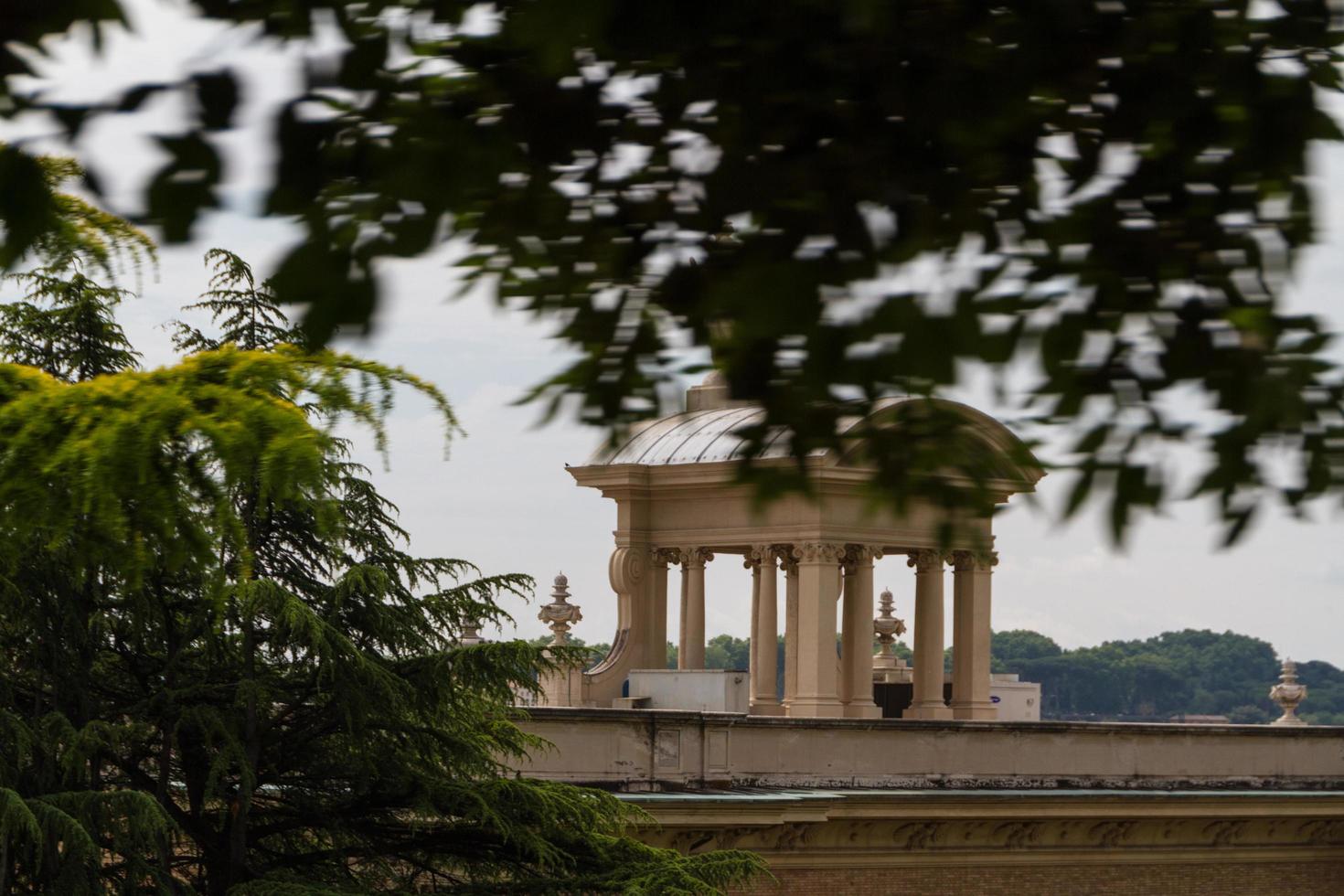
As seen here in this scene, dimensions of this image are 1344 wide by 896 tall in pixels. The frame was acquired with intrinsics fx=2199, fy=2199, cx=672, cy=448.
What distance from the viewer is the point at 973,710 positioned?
27750mm

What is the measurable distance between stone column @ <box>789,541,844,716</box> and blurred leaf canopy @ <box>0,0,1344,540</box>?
21733 millimetres

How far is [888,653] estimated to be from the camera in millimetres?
34625

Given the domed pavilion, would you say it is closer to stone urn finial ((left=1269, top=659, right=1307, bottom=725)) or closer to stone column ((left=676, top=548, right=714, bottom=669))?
stone column ((left=676, top=548, right=714, bottom=669))

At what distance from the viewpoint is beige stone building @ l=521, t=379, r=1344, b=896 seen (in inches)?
886

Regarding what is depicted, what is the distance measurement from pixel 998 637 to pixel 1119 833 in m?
49.0

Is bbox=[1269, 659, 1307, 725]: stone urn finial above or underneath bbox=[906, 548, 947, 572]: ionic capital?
underneath

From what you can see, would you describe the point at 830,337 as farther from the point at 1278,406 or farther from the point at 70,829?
the point at 70,829

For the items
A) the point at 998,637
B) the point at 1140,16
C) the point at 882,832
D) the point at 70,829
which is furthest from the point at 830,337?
the point at 998,637

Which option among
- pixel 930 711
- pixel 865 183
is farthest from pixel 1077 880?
pixel 865 183

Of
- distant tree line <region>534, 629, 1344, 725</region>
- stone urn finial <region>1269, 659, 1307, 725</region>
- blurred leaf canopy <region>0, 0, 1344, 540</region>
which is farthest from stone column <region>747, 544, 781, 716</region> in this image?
distant tree line <region>534, 629, 1344, 725</region>

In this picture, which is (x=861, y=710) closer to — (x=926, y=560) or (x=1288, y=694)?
(x=926, y=560)

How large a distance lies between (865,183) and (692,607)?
24.1 metres

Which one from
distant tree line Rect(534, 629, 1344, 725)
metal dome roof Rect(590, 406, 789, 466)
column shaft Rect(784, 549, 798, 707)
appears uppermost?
metal dome roof Rect(590, 406, 789, 466)

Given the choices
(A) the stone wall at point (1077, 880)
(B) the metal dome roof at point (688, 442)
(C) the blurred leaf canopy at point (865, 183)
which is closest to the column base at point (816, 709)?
(A) the stone wall at point (1077, 880)
